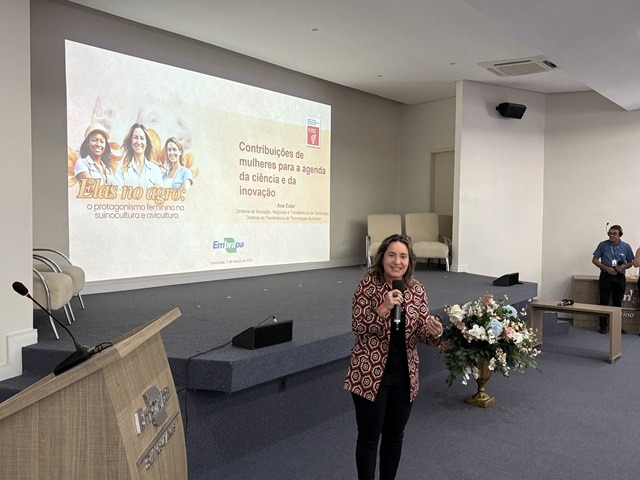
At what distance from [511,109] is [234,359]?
265 inches

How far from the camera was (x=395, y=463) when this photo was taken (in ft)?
8.32

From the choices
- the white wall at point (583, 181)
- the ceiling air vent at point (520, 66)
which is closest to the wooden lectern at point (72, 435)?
the ceiling air vent at point (520, 66)

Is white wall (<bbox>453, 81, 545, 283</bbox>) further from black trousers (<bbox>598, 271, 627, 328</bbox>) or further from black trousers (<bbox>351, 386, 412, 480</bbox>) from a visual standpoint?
black trousers (<bbox>351, 386, 412, 480</bbox>)

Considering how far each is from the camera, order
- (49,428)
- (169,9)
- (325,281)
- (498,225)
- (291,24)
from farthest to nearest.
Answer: (498,225), (325,281), (291,24), (169,9), (49,428)

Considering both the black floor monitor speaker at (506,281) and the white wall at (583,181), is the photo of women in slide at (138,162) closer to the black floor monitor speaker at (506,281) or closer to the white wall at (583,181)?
the black floor monitor speaker at (506,281)

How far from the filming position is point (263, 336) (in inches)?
128

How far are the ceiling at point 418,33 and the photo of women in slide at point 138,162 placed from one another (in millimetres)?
1206

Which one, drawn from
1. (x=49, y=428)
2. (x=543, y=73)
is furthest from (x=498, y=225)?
(x=49, y=428)

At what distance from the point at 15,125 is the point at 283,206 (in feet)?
15.0

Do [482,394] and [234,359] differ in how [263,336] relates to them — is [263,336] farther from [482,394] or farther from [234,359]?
[482,394]

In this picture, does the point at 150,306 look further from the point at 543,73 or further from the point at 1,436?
the point at 543,73

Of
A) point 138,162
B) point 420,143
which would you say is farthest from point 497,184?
point 138,162

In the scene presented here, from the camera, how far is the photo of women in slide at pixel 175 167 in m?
6.16

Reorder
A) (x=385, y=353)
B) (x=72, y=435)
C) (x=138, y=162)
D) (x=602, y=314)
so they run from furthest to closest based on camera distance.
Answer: (x=138, y=162) < (x=602, y=314) < (x=385, y=353) < (x=72, y=435)
